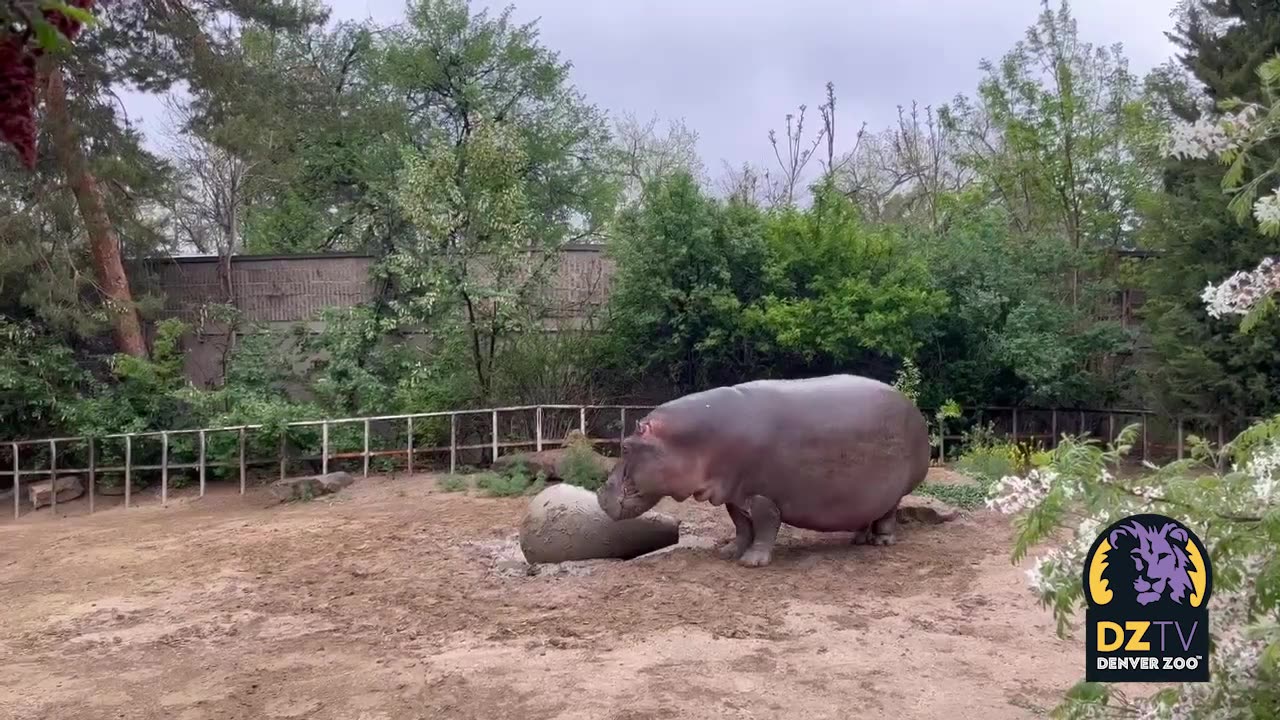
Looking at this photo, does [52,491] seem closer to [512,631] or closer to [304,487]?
[304,487]

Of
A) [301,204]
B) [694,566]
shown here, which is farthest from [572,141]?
[694,566]

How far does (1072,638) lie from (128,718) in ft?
14.7

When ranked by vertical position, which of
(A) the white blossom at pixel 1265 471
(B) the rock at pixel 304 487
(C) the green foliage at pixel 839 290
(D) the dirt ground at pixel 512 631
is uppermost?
(C) the green foliage at pixel 839 290

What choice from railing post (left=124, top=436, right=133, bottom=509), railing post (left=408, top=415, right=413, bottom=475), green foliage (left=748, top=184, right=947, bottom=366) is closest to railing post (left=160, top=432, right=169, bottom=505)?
railing post (left=124, top=436, right=133, bottom=509)

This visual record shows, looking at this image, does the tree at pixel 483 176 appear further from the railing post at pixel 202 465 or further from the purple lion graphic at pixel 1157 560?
the purple lion graphic at pixel 1157 560

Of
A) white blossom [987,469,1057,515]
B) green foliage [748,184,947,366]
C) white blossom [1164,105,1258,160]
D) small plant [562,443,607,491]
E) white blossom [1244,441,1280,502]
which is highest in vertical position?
green foliage [748,184,947,366]

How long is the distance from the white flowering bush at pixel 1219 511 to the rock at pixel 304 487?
31.5 feet

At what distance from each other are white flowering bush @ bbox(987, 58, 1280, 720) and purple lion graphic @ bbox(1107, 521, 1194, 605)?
0.04 metres

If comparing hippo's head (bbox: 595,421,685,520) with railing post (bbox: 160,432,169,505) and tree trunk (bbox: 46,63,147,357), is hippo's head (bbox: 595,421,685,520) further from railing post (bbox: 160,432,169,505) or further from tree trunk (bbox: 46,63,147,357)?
tree trunk (bbox: 46,63,147,357)

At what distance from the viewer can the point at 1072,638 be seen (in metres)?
4.97

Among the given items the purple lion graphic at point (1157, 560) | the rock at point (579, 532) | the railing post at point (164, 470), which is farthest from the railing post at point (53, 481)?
the purple lion graphic at point (1157, 560)

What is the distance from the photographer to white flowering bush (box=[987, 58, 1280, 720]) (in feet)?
6.35

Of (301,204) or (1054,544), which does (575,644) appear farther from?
(301,204)

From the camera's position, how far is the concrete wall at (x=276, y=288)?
1443cm
